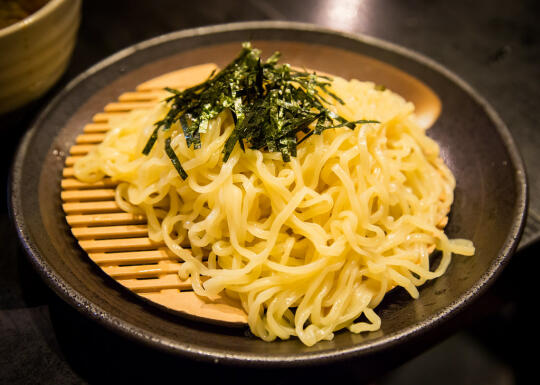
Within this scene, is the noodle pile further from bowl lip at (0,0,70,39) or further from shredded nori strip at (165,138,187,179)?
bowl lip at (0,0,70,39)

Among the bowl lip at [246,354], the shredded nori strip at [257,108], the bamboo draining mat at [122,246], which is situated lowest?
the bamboo draining mat at [122,246]

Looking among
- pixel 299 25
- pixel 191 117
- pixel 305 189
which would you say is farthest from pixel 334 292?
pixel 299 25

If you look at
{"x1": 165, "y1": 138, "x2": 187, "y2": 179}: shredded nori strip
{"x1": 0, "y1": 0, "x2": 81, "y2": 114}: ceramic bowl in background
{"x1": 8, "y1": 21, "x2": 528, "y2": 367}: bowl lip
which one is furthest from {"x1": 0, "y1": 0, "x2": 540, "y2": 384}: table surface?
{"x1": 165, "y1": 138, "x2": 187, "y2": 179}: shredded nori strip

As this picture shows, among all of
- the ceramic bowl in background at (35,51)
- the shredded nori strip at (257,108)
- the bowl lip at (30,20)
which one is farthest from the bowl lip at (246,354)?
the shredded nori strip at (257,108)

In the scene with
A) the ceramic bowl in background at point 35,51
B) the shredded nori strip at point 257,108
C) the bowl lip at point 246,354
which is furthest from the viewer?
the ceramic bowl in background at point 35,51

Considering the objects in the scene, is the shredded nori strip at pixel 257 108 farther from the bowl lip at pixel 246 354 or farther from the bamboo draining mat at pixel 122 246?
the bowl lip at pixel 246 354

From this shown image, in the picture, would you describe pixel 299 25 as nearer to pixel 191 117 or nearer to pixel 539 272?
pixel 191 117

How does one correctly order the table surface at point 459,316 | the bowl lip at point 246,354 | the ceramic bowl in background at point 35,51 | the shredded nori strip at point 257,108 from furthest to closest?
the ceramic bowl in background at point 35,51, the shredded nori strip at point 257,108, the table surface at point 459,316, the bowl lip at point 246,354
